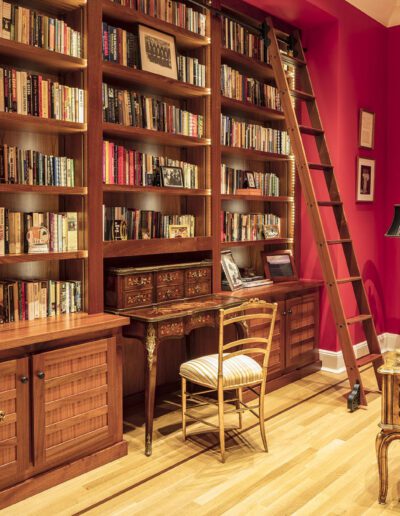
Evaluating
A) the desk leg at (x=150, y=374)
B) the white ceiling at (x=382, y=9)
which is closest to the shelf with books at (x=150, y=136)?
the desk leg at (x=150, y=374)

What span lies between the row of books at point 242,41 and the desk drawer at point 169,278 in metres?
1.78

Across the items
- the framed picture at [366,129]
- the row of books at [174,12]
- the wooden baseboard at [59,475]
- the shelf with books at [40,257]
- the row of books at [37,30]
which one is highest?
the row of books at [174,12]

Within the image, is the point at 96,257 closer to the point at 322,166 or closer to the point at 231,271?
the point at 231,271

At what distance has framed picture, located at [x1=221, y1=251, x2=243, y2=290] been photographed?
4139mm

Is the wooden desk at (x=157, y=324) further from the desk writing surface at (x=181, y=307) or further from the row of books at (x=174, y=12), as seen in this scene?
the row of books at (x=174, y=12)

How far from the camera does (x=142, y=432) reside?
345 cm

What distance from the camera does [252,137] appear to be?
444cm

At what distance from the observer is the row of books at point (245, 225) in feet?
14.0

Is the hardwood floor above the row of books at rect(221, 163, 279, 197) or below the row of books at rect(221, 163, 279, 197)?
below

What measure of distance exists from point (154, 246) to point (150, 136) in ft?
2.28

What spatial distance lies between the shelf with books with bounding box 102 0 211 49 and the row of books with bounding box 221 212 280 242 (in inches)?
48.3

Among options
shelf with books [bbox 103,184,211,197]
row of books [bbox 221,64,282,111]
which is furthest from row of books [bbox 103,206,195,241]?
row of books [bbox 221,64,282,111]

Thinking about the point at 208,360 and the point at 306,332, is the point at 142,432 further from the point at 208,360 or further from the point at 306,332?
the point at 306,332

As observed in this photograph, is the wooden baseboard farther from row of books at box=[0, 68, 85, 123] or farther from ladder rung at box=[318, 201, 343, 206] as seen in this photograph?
ladder rung at box=[318, 201, 343, 206]
